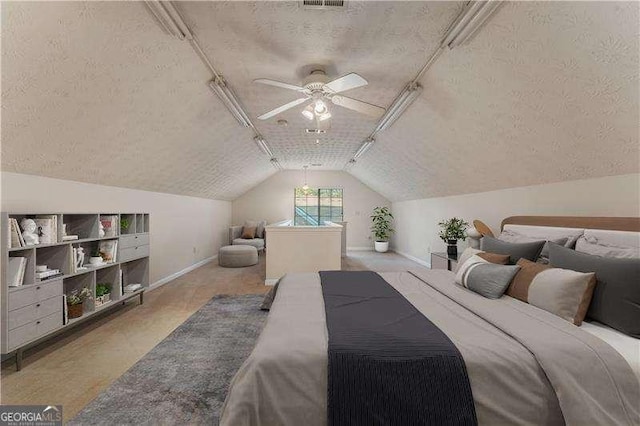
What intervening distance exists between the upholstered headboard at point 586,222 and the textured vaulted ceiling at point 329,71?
16.6 inches

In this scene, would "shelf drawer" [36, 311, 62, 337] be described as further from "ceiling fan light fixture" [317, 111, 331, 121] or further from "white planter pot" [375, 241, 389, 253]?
"white planter pot" [375, 241, 389, 253]

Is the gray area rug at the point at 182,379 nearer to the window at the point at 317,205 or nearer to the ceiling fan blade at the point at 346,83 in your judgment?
the ceiling fan blade at the point at 346,83

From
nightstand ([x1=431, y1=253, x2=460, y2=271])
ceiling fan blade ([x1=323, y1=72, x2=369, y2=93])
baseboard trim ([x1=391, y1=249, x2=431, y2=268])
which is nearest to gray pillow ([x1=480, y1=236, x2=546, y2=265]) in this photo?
nightstand ([x1=431, y1=253, x2=460, y2=271])

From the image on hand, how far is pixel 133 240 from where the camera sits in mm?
3746

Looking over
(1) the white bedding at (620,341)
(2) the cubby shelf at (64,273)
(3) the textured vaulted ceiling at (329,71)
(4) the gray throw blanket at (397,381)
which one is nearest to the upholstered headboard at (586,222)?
(3) the textured vaulted ceiling at (329,71)

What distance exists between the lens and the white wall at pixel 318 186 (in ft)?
31.2

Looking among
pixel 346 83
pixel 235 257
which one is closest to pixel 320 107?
pixel 346 83

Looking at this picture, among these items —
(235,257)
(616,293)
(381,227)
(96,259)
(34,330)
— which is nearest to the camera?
(616,293)

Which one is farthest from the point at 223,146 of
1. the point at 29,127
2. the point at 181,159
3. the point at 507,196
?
the point at 507,196

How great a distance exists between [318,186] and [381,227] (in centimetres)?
247

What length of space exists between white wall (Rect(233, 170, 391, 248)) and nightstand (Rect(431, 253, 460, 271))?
4.86 metres

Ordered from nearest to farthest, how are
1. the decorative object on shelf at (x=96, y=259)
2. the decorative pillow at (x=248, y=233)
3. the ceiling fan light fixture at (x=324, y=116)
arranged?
1. the ceiling fan light fixture at (x=324, y=116)
2. the decorative object on shelf at (x=96, y=259)
3. the decorative pillow at (x=248, y=233)

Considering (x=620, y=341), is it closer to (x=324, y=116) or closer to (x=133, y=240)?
(x=324, y=116)

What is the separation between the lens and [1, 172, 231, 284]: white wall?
2.66 metres
